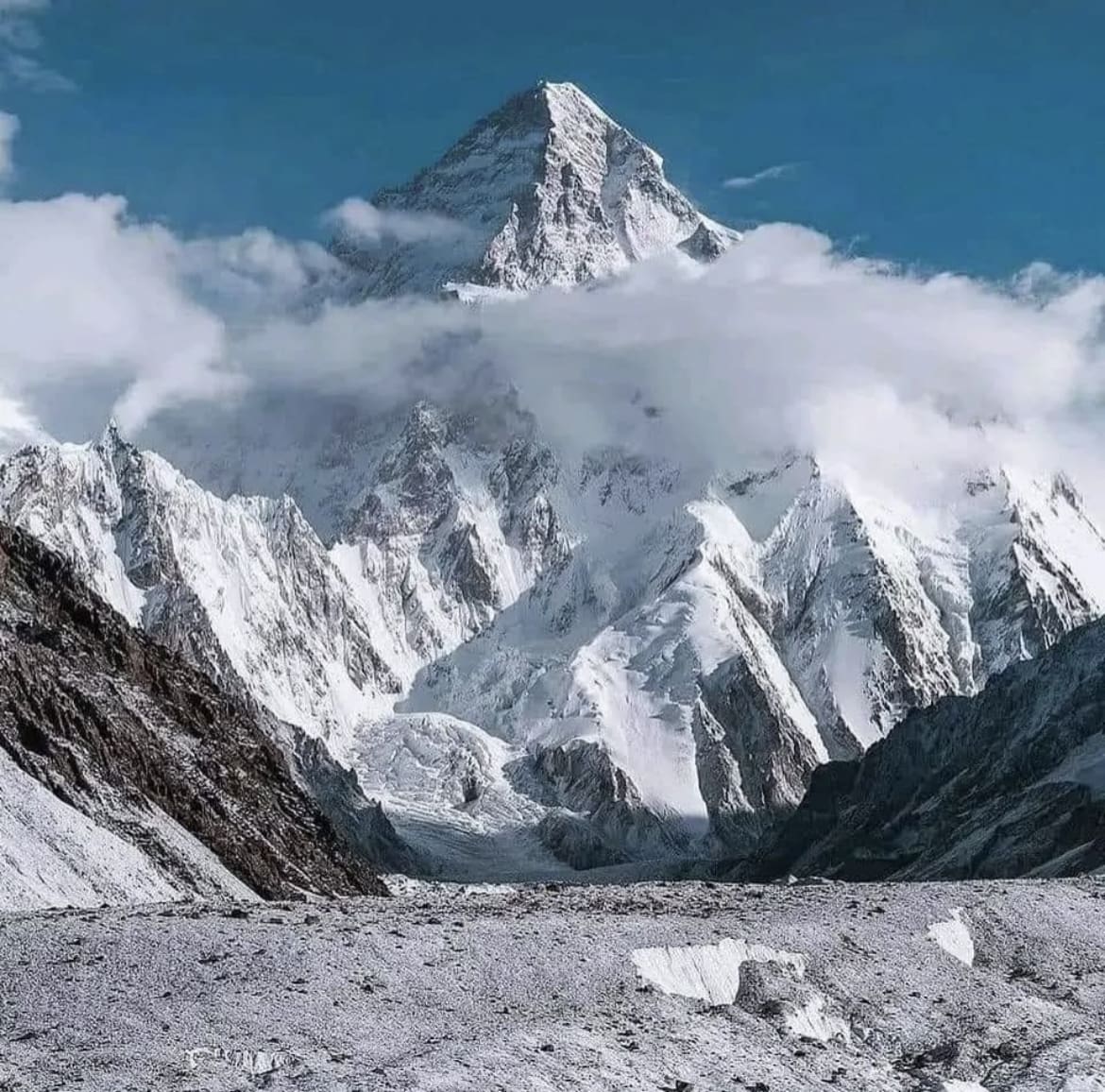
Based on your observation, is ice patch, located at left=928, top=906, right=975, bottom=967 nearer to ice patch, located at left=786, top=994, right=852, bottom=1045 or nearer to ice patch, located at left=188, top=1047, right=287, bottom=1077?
ice patch, located at left=786, top=994, right=852, bottom=1045

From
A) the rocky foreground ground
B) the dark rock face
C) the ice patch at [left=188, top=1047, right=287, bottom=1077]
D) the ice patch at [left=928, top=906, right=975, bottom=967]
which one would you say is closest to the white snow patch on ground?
the dark rock face

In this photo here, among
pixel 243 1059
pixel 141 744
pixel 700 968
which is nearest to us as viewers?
pixel 243 1059

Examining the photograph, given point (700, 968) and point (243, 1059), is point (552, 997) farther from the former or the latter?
point (243, 1059)

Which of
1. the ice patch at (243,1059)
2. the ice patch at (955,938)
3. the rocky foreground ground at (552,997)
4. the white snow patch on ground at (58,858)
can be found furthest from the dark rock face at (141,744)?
the ice patch at (243,1059)

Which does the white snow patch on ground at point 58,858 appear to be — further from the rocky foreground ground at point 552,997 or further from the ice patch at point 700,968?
the ice patch at point 700,968

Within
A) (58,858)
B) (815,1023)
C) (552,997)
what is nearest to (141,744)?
(58,858)

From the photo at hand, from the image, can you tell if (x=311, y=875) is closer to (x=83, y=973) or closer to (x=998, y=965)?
(x=998, y=965)
